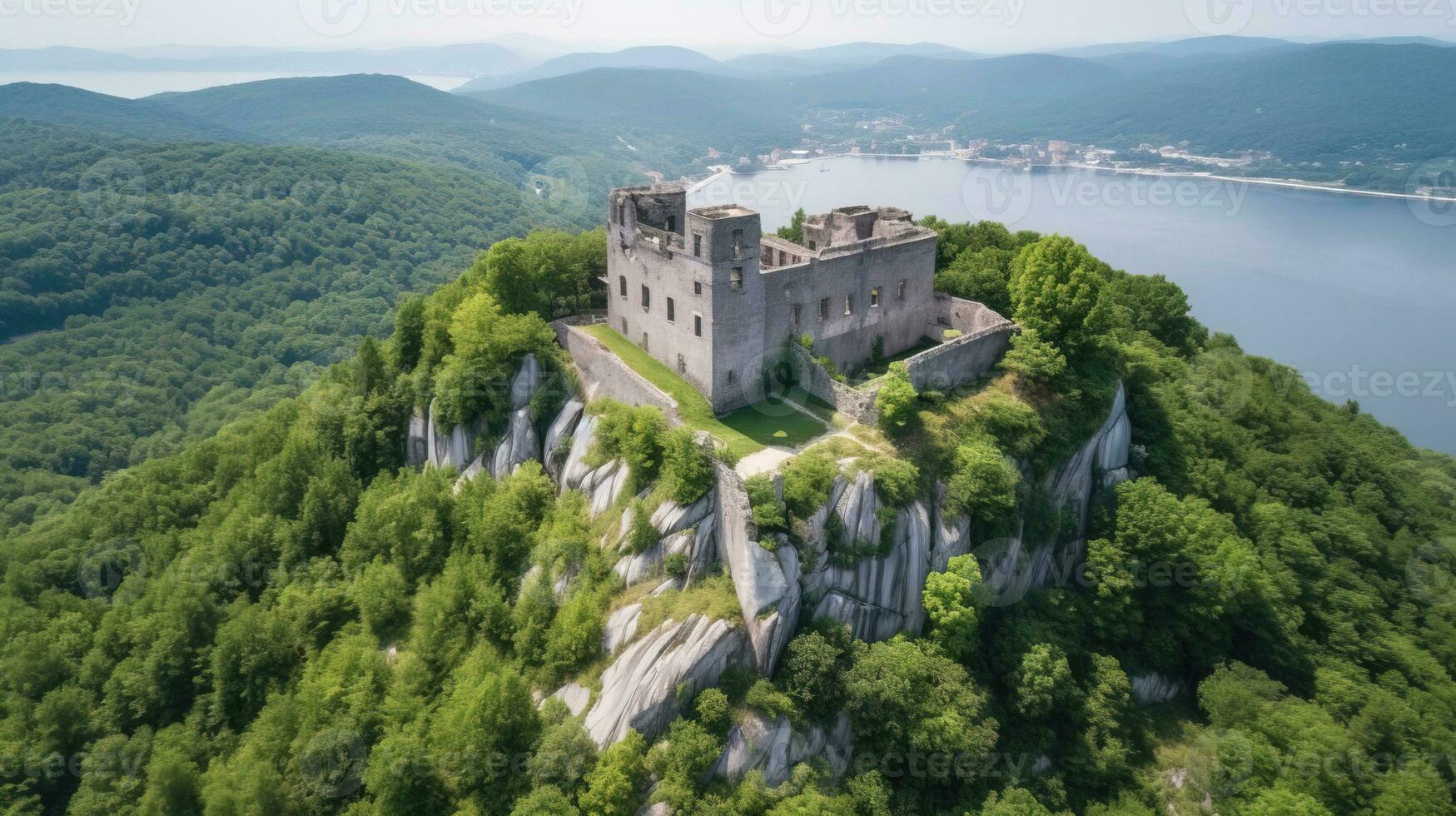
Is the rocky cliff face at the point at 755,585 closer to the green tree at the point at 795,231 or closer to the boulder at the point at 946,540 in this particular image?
the boulder at the point at 946,540

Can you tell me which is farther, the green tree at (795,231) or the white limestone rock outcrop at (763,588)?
the green tree at (795,231)

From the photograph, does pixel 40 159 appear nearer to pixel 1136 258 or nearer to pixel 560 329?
pixel 560 329

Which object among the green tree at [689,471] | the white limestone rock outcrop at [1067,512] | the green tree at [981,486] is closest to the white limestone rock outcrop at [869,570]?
the green tree at [981,486]

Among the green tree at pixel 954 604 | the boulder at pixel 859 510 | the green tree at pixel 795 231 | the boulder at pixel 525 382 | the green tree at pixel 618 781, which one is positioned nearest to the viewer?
the green tree at pixel 618 781

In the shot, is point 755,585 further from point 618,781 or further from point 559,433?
point 559,433

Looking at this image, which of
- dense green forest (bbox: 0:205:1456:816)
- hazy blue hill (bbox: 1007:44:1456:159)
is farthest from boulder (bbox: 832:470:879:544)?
hazy blue hill (bbox: 1007:44:1456:159)

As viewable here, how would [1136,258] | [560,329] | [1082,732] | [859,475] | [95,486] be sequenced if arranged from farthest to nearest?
[1136,258] < [95,486] < [560,329] < [1082,732] < [859,475]

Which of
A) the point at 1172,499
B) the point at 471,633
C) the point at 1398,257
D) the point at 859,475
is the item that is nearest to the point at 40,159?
the point at 471,633
